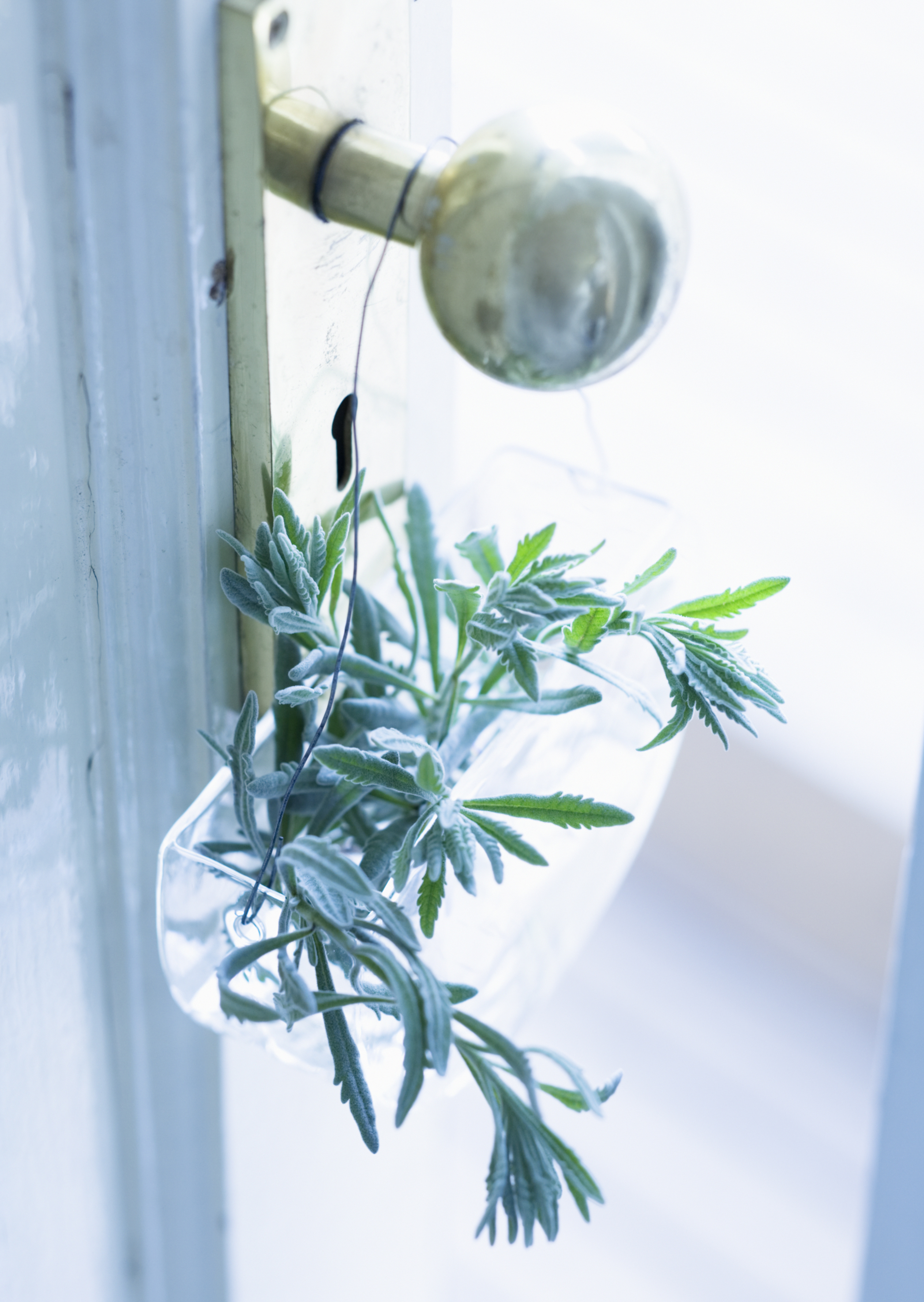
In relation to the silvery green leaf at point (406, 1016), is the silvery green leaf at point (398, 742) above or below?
above

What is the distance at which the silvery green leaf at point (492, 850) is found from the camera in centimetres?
44

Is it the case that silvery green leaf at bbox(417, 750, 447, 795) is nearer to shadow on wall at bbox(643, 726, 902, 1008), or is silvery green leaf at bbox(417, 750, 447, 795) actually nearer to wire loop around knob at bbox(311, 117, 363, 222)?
wire loop around knob at bbox(311, 117, 363, 222)

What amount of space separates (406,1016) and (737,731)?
1.60 feet

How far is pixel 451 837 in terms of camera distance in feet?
1.42

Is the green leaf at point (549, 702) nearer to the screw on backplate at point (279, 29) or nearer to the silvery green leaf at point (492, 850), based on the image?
the silvery green leaf at point (492, 850)

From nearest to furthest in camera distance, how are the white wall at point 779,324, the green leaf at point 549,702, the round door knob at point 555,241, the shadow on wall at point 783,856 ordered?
the round door knob at point 555,241
the green leaf at point 549,702
the white wall at point 779,324
the shadow on wall at point 783,856

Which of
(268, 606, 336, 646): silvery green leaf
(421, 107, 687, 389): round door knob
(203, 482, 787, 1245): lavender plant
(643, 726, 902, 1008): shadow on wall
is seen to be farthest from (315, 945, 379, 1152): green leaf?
(643, 726, 902, 1008): shadow on wall

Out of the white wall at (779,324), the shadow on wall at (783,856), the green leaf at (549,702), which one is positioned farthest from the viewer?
the shadow on wall at (783,856)

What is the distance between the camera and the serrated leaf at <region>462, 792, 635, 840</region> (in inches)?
17.4

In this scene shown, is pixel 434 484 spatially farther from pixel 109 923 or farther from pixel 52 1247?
pixel 52 1247

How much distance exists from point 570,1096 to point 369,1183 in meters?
0.31

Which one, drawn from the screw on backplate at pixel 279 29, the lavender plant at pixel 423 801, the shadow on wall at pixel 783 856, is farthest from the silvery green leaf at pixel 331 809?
the shadow on wall at pixel 783 856

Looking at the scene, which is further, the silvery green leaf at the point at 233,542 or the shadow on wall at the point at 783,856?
the shadow on wall at the point at 783,856

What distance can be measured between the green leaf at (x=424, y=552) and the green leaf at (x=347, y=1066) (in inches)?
5.3
